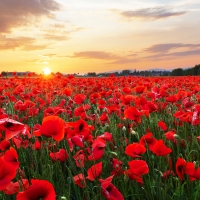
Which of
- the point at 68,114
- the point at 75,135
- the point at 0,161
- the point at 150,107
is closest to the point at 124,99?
the point at 150,107

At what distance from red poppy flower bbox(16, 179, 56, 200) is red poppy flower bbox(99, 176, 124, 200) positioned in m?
0.33

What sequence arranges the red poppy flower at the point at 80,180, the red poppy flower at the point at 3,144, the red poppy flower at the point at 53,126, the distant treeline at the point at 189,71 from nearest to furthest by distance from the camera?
the red poppy flower at the point at 53,126
the red poppy flower at the point at 80,180
the red poppy flower at the point at 3,144
the distant treeline at the point at 189,71

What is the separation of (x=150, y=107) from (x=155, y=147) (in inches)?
34.4

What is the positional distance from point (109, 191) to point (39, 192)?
0.41 meters

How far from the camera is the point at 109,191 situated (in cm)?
148

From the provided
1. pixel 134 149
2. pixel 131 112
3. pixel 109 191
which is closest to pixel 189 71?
pixel 131 112

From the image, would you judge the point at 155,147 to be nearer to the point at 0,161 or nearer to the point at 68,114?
the point at 0,161

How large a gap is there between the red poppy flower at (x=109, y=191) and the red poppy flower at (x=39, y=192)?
1.08ft

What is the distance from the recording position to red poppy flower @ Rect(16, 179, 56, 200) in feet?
3.84

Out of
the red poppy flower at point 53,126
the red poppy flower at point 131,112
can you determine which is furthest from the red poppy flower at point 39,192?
the red poppy flower at point 131,112

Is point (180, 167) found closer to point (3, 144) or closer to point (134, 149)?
point (134, 149)

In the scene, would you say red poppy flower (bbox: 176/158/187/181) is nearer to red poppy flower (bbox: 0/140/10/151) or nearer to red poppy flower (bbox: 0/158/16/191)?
red poppy flower (bbox: 0/158/16/191)

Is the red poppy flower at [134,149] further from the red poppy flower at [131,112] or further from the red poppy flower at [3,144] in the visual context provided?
the red poppy flower at [3,144]

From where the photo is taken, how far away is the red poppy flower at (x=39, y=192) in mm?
1170
